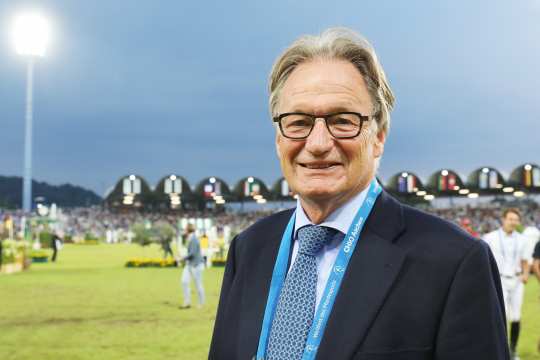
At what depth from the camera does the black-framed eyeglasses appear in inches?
73.0

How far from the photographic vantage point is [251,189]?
77750 mm

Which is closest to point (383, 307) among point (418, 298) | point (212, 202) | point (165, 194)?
point (418, 298)

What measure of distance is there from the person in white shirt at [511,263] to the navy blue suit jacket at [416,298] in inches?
289

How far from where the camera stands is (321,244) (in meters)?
1.95

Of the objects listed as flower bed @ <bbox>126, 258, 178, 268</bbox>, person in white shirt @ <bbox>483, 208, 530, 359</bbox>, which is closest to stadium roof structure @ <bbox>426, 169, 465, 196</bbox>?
flower bed @ <bbox>126, 258, 178, 268</bbox>

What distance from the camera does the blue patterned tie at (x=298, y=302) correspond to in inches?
72.7

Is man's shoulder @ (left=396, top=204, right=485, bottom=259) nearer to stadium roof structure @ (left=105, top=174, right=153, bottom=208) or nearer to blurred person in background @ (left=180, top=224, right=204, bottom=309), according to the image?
blurred person in background @ (left=180, top=224, right=204, bottom=309)

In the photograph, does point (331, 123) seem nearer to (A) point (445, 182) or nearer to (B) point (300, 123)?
(B) point (300, 123)

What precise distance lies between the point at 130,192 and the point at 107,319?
219 ft

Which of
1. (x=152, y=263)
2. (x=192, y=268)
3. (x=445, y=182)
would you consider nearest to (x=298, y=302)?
(x=192, y=268)

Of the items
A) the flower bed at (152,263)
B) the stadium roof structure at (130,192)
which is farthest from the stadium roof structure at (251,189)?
the flower bed at (152,263)

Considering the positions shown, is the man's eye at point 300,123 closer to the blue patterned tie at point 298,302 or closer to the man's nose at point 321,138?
the man's nose at point 321,138

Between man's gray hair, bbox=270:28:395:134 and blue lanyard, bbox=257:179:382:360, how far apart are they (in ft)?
0.92

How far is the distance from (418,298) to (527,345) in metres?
8.66
